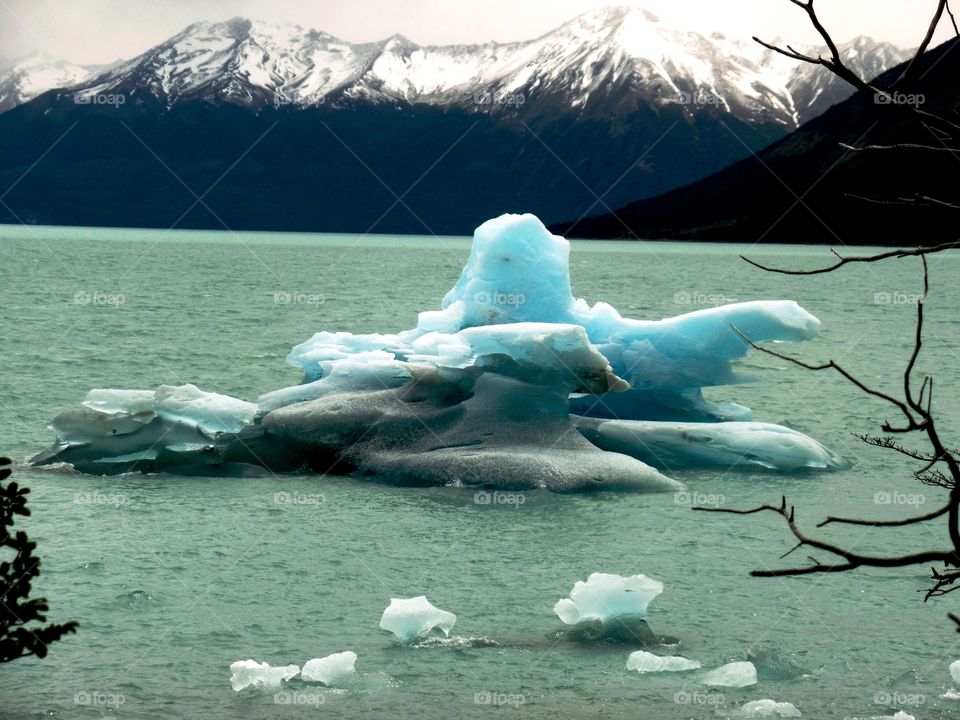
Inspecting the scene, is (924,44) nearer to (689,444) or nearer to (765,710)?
(765,710)

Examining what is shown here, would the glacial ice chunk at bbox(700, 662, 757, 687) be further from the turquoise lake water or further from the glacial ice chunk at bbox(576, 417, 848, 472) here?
the glacial ice chunk at bbox(576, 417, 848, 472)

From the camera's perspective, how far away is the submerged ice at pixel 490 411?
635 inches

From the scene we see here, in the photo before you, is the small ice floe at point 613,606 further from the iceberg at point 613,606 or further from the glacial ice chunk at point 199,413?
the glacial ice chunk at point 199,413

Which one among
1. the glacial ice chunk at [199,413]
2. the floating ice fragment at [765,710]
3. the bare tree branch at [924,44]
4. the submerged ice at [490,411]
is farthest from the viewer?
the glacial ice chunk at [199,413]

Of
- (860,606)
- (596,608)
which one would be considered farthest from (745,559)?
(596,608)

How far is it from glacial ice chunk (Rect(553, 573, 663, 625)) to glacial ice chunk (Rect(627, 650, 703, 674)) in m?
0.71

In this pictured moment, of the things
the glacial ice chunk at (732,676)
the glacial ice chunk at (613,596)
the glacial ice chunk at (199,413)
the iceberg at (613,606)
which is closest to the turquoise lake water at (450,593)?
the glacial ice chunk at (732,676)

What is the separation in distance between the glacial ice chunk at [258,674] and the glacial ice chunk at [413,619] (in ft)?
3.52

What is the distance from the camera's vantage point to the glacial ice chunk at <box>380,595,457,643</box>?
33.2ft

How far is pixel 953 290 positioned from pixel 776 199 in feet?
303

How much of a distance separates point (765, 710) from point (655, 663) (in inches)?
42.6

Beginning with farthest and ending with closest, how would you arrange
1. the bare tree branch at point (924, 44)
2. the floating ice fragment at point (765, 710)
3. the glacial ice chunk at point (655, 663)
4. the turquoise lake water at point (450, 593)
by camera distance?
the glacial ice chunk at point (655, 663), the turquoise lake water at point (450, 593), the floating ice fragment at point (765, 710), the bare tree branch at point (924, 44)

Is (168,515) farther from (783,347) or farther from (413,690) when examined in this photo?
(783,347)

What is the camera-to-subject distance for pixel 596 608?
34.3 ft
